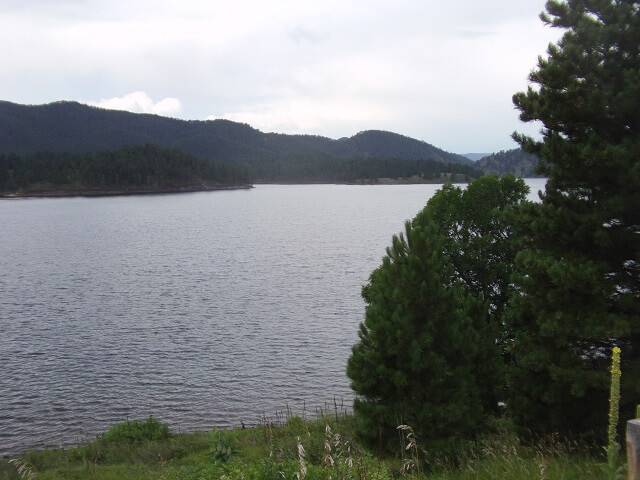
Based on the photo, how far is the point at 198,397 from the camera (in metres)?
30.1

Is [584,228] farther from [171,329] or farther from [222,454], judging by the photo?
[171,329]

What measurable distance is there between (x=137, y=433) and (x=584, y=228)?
1884cm

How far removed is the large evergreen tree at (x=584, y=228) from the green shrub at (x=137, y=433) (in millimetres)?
15337

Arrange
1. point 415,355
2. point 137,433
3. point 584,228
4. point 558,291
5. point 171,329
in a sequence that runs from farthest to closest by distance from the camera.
→ point 171,329, point 137,433, point 415,355, point 584,228, point 558,291

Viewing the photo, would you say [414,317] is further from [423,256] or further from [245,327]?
[245,327]

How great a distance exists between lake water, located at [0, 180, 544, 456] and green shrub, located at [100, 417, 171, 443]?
269cm

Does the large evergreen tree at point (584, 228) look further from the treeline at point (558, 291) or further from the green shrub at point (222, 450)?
the green shrub at point (222, 450)

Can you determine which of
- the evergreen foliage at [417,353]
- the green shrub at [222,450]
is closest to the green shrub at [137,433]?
the evergreen foliage at [417,353]

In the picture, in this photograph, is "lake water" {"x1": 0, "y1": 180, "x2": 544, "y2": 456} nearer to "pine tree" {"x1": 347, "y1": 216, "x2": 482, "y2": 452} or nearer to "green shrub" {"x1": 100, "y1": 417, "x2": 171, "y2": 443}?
"green shrub" {"x1": 100, "y1": 417, "x2": 171, "y2": 443}

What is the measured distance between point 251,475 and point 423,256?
31.8 ft

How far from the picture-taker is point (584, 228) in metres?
13.8

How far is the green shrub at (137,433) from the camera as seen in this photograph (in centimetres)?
2295

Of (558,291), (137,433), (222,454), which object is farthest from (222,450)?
(137,433)

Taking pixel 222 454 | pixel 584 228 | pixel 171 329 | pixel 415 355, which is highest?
pixel 584 228
